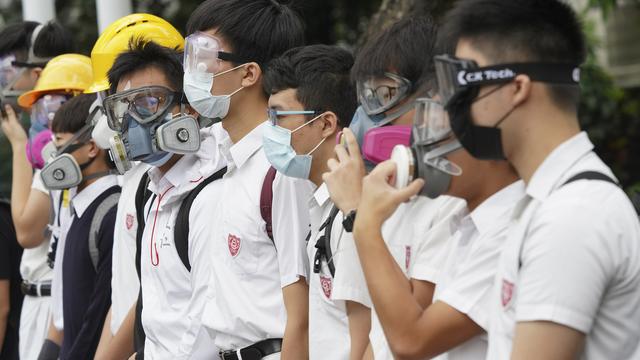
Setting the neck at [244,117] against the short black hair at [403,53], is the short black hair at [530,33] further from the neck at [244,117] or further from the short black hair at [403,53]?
the neck at [244,117]

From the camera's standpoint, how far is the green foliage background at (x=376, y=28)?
10.7m

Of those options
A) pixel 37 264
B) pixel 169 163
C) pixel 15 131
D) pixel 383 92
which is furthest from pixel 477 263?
pixel 15 131

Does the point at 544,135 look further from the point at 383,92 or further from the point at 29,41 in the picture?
the point at 29,41

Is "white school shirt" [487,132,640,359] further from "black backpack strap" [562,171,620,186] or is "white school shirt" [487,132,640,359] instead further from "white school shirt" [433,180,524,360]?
"white school shirt" [433,180,524,360]

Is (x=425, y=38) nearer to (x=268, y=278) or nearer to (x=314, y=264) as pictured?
(x=314, y=264)

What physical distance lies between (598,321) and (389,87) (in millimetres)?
1480

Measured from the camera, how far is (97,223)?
653cm

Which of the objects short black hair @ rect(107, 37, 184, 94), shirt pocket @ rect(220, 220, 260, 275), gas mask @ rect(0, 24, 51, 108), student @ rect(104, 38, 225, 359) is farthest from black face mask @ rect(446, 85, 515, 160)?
gas mask @ rect(0, 24, 51, 108)

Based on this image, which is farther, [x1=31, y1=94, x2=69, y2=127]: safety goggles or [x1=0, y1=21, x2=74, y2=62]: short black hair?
[x1=0, y1=21, x2=74, y2=62]: short black hair

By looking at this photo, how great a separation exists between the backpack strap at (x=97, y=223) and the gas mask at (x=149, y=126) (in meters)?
0.65

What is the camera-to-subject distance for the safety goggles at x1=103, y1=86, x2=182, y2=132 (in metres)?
5.75

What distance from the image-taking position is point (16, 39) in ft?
28.3

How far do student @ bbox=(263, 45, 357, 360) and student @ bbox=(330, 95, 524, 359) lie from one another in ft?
3.46

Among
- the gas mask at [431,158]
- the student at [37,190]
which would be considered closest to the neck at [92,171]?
the student at [37,190]
